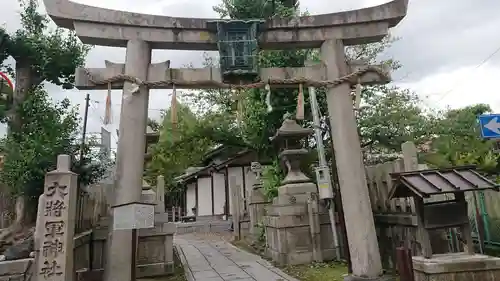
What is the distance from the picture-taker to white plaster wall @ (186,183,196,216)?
31.9m

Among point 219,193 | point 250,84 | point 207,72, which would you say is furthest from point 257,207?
point 219,193

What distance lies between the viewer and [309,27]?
25.6ft

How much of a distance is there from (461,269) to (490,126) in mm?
2785

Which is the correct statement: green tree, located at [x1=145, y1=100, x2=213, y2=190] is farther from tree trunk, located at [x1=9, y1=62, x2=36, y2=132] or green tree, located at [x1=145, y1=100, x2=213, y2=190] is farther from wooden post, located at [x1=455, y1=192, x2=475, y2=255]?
wooden post, located at [x1=455, y1=192, x2=475, y2=255]

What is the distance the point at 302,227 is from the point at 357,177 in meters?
3.57

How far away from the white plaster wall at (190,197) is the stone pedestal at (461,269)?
28072 millimetres

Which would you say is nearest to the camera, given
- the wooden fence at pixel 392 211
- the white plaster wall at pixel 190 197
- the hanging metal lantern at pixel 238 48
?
the wooden fence at pixel 392 211

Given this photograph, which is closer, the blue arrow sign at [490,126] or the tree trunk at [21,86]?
the blue arrow sign at [490,126]

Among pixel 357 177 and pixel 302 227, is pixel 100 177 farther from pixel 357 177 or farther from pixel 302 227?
pixel 357 177

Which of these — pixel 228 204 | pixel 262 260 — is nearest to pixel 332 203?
pixel 262 260

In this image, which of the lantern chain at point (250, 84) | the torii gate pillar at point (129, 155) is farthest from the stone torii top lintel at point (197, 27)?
the lantern chain at point (250, 84)

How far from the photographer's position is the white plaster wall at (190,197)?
31.9m

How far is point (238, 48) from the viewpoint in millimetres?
7434

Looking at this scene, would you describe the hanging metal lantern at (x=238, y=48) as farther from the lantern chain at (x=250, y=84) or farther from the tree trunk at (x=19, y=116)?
the tree trunk at (x=19, y=116)
